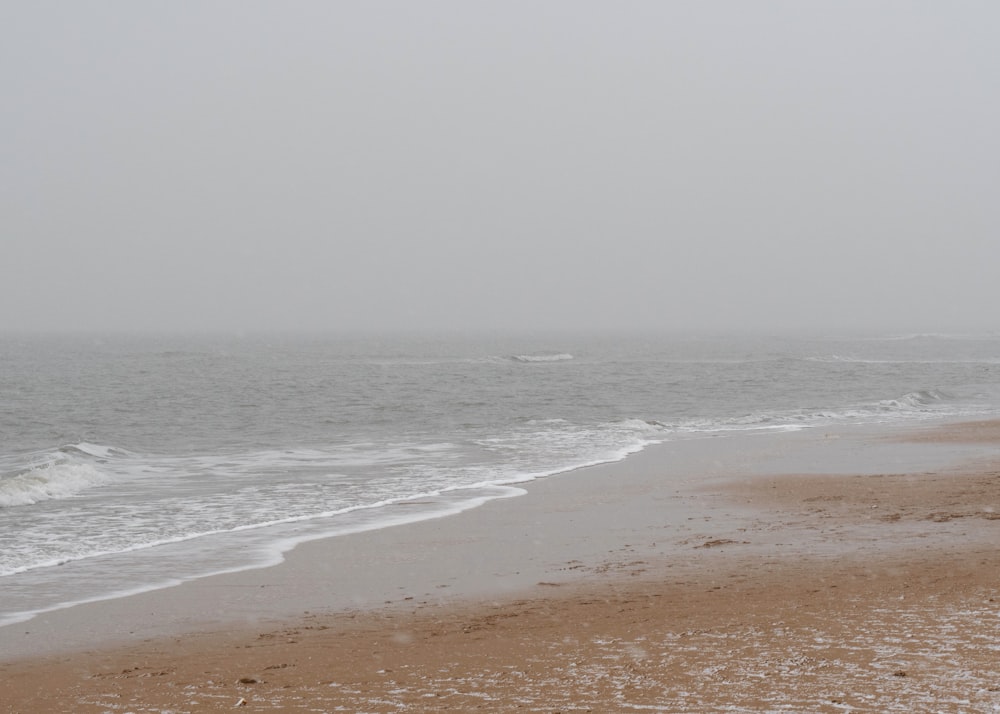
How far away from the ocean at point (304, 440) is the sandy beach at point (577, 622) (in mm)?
1588

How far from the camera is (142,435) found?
29.9m

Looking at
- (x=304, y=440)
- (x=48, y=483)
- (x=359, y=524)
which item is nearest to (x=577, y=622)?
(x=359, y=524)

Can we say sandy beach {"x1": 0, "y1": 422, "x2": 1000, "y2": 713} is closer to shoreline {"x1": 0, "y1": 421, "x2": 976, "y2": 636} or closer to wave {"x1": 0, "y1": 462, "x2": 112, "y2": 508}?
shoreline {"x1": 0, "y1": 421, "x2": 976, "y2": 636}

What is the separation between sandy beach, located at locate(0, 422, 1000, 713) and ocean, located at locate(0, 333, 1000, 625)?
62.5 inches

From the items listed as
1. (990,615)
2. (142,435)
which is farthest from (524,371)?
(990,615)

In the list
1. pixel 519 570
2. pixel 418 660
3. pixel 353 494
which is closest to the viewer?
pixel 418 660

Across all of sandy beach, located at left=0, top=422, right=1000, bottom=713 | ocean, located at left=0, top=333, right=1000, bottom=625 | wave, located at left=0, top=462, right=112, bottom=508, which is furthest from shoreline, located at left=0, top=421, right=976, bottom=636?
wave, located at left=0, top=462, right=112, bottom=508

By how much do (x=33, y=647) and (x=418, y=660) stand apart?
318 centimetres

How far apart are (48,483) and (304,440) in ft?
33.2

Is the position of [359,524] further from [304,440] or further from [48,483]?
[304,440]

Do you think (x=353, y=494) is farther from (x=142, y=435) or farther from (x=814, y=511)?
(x=142, y=435)

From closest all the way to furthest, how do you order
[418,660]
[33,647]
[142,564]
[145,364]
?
[418,660] → [33,647] → [142,564] → [145,364]

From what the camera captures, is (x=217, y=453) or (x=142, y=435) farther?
(x=142, y=435)

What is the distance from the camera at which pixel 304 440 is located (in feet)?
89.5
